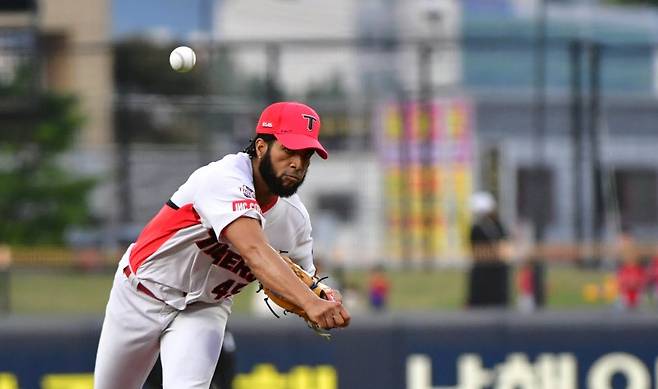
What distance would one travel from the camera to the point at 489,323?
877 cm

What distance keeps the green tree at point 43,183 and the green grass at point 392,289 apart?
85cm

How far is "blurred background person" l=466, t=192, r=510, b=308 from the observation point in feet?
35.8

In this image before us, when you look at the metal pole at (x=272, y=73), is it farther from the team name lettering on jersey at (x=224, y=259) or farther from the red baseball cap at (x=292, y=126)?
the red baseball cap at (x=292, y=126)

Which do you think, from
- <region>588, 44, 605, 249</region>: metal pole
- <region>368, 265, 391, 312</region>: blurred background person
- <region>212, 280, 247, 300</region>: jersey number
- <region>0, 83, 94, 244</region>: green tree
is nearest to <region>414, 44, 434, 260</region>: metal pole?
<region>368, 265, 391, 312</region>: blurred background person

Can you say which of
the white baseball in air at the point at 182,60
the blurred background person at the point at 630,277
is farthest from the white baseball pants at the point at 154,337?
the blurred background person at the point at 630,277

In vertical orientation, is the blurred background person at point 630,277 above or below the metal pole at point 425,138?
below

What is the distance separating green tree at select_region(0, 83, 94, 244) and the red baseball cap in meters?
8.41

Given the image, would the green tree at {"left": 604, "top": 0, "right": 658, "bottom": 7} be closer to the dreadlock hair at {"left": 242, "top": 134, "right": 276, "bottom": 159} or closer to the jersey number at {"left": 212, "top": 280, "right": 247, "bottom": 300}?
the jersey number at {"left": 212, "top": 280, "right": 247, "bottom": 300}

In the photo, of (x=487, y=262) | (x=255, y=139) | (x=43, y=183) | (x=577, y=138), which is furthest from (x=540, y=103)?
(x=255, y=139)

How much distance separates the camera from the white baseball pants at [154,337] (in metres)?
4.89

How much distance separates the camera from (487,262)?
36.1 feet

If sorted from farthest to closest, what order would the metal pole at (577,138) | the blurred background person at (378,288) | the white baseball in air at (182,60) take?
the metal pole at (577,138) < the blurred background person at (378,288) < the white baseball in air at (182,60)

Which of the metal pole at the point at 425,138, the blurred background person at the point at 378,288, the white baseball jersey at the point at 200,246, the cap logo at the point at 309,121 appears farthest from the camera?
the metal pole at the point at 425,138

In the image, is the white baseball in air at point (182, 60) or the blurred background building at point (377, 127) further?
the blurred background building at point (377, 127)
